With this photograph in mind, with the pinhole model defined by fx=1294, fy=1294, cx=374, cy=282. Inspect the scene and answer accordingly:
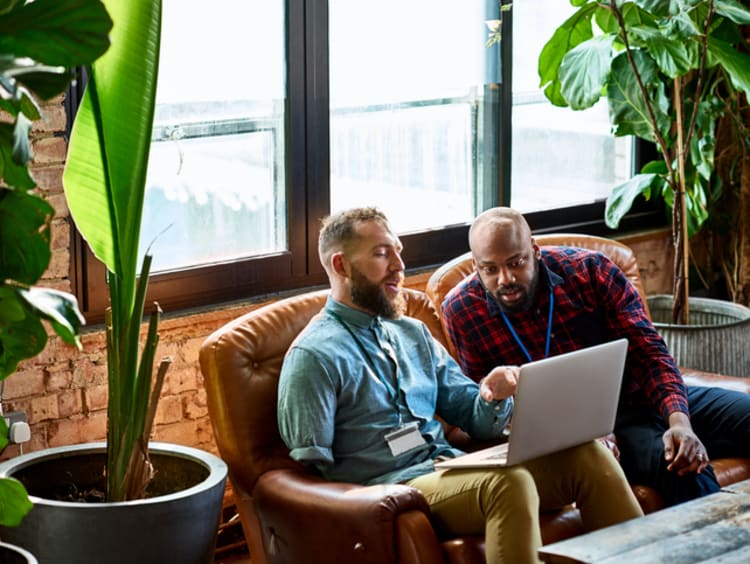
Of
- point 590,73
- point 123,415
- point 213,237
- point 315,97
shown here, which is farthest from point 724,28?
point 123,415

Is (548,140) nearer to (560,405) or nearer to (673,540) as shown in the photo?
(560,405)

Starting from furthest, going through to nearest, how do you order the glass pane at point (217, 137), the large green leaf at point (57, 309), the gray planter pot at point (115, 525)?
the glass pane at point (217, 137) < the gray planter pot at point (115, 525) < the large green leaf at point (57, 309)

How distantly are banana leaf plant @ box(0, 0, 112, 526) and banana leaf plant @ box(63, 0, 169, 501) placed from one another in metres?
0.80

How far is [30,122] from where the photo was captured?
217cm

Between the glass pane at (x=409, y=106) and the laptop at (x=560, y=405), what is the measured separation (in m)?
1.44

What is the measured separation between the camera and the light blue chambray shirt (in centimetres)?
336

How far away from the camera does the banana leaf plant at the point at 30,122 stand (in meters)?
2.14

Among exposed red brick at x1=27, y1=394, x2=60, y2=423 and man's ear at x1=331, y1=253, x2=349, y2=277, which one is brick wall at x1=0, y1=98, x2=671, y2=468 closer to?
exposed red brick at x1=27, y1=394, x2=60, y2=423

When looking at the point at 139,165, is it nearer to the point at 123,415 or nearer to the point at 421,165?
the point at 123,415

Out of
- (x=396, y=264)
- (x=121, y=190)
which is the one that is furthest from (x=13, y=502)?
(x=396, y=264)

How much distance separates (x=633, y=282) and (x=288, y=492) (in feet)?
5.42

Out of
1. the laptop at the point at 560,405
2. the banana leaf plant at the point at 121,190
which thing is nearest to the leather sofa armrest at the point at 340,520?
the laptop at the point at 560,405

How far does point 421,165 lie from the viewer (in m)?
4.74

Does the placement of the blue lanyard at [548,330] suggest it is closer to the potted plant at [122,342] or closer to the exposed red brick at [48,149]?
the potted plant at [122,342]
